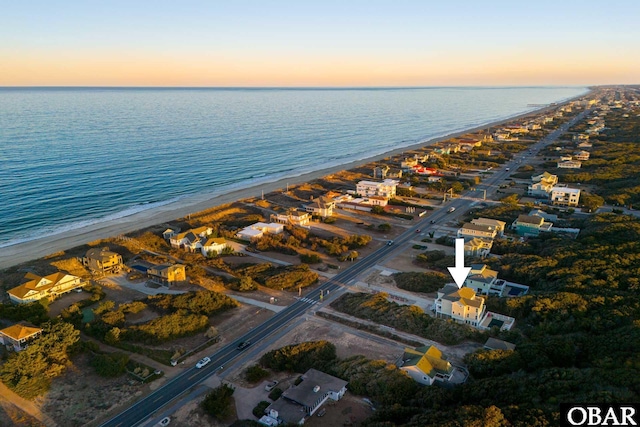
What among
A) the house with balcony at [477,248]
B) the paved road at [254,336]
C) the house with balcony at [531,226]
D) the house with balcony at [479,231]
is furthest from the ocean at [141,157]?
the house with balcony at [531,226]

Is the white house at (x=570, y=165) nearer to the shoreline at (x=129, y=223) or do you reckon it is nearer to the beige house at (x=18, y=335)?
the shoreline at (x=129, y=223)

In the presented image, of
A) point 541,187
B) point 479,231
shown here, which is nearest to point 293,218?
point 479,231

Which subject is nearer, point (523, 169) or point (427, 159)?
point (523, 169)

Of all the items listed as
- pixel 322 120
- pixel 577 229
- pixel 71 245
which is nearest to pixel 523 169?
pixel 577 229

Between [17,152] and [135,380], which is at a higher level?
[17,152]

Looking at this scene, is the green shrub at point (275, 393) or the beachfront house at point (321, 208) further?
the beachfront house at point (321, 208)

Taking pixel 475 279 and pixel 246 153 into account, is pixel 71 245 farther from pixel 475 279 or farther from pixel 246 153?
pixel 246 153

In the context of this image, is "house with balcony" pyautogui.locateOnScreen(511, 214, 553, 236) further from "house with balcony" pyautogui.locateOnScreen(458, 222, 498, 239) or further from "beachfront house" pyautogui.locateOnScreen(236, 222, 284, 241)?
"beachfront house" pyautogui.locateOnScreen(236, 222, 284, 241)
